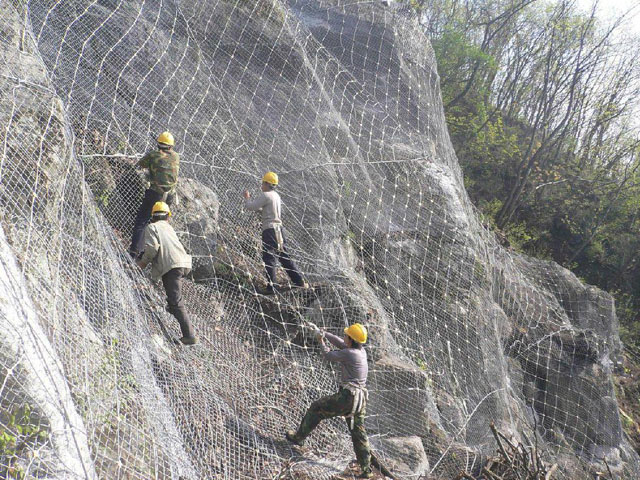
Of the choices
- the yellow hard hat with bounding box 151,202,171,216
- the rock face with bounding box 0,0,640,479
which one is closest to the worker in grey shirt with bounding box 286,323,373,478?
the rock face with bounding box 0,0,640,479

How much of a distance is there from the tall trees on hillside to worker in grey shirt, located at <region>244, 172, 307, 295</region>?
1029 centimetres

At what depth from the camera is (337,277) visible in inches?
177

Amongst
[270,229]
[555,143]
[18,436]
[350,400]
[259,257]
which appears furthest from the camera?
[555,143]

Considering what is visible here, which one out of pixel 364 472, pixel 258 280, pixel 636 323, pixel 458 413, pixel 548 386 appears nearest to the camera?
pixel 364 472

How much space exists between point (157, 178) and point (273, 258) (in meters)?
1.19

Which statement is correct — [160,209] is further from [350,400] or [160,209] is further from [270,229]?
[350,400]

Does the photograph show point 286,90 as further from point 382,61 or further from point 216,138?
point 382,61

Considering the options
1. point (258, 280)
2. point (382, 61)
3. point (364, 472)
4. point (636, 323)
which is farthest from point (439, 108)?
point (636, 323)

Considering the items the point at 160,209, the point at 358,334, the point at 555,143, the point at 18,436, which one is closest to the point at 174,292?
the point at 160,209

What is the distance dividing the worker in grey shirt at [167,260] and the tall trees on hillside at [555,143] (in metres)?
11.5

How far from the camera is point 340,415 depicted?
3182mm

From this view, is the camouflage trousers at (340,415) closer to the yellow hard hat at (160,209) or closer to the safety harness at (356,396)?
the safety harness at (356,396)

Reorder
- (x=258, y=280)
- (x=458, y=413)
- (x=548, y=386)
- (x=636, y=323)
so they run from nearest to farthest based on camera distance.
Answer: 1. (x=258, y=280)
2. (x=458, y=413)
3. (x=548, y=386)
4. (x=636, y=323)

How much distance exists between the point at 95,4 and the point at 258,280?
2885 millimetres
